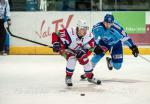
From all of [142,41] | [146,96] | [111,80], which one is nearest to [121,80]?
[111,80]

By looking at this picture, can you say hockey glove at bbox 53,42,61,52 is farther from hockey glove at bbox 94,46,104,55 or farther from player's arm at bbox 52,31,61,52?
hockey glove at bbox 94,46,104,55

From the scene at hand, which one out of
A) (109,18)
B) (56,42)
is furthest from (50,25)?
(56,42)

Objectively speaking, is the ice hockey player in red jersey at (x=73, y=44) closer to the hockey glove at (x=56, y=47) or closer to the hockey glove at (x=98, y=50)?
the hockey glove at (x=56, y=47)

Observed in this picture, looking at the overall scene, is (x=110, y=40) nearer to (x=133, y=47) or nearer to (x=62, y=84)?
(x=133, y=47)

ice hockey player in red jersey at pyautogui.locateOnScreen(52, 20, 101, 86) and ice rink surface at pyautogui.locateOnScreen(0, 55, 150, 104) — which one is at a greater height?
ice hockey player in red jersey at pyautogui.locateOnScreen(52, 20, 101, 86)

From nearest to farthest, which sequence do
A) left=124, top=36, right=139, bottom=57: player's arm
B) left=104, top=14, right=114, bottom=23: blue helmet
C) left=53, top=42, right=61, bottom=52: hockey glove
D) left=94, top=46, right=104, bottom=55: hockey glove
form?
left=53, top=42, right=61, bottom=52: hockey glove, left=104, top=14, right=114, bottom=23: blue helmet, left=94, top=46, right=104, bottom=55: hockey glove, left=124, top=36, right=139, bottom=57: player's arm

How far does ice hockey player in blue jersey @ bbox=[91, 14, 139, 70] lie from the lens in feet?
28.2

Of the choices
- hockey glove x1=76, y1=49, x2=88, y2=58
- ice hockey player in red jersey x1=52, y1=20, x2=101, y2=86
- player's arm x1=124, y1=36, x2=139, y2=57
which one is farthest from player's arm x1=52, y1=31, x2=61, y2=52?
player's arm x1=124, y1=36, x2=139, y2=57

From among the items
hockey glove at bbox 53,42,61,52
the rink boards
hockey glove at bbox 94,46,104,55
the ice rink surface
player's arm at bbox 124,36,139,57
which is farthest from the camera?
the rink boards

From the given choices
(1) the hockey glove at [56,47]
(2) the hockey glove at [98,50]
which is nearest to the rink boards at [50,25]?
(2) the hockey glove at [98,50]

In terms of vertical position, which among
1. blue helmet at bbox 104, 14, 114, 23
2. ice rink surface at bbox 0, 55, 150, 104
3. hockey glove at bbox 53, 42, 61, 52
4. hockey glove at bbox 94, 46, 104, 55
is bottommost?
ice rink surface at bbox 0, 55, 150, 104

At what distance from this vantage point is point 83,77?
8.69 m

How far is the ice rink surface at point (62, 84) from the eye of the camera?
22.5ft

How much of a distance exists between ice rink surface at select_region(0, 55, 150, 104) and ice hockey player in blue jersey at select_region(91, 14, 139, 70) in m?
0.34
